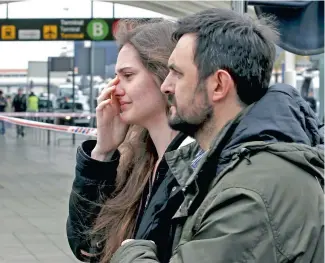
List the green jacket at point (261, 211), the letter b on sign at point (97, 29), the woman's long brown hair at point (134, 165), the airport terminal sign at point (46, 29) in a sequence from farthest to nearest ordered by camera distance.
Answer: the airport terminal sign at point (46, 29) → the letter b on sign at point (97, 29) → the woman's long brown hair at point (134, 165) → the green jacket at point (261, 211)

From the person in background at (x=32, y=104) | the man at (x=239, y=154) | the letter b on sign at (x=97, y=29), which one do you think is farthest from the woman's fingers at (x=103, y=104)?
the person in background at (x=32, y=104)

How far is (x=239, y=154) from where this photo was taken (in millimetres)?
1853

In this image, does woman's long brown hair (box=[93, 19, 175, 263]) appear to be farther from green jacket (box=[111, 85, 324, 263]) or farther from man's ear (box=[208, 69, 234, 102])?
green jacket (box=[111, 85, 324, 263])

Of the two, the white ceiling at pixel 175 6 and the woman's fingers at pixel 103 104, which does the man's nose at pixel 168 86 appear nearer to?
the woman's fingers at pixel 103 104

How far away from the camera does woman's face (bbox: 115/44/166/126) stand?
2797 mm

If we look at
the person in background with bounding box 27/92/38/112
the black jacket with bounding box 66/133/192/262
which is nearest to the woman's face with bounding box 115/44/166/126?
the black jacket with bounding box 66/133/192/262

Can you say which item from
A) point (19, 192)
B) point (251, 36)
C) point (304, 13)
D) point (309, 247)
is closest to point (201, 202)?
point (309, 247)

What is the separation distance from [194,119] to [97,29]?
2028 centimetres

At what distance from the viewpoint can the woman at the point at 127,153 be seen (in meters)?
2.79

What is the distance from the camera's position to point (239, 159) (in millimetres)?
1847

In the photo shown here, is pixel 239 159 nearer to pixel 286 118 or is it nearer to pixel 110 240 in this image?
pixel 286 118

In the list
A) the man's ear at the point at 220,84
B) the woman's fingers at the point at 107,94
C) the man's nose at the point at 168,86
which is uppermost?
the man's ear at the point at 220,84

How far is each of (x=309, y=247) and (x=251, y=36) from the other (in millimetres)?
518

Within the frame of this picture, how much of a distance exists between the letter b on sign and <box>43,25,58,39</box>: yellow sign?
38.2 inches
